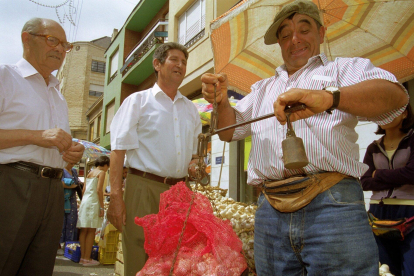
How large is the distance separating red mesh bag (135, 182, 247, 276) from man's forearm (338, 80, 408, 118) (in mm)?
922

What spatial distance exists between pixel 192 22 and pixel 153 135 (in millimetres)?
9824

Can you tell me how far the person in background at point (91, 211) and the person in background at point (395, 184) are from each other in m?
5.01

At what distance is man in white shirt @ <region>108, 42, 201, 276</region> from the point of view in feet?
8.07

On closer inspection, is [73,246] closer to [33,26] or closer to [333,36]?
[33,26]

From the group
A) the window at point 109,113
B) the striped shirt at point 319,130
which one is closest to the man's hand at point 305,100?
the striped shirt at point 319,130

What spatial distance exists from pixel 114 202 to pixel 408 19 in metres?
3.16

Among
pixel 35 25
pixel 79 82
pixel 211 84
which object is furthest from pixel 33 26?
pixel 79 82

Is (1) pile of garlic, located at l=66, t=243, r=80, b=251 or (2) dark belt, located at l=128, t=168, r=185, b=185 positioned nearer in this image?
(2) dark belt, located at l=128, t=168, r=185, b=185

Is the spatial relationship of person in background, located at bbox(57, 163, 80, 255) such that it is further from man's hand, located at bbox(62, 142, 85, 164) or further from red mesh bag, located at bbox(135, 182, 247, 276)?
red mesh bag, located at bbox(135, 182, 247, 276)

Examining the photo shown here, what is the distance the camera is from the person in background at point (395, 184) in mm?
2652

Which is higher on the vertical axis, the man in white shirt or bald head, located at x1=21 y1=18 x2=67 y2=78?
bald head, located at x1=21 y1=18 x2=67 y2=78

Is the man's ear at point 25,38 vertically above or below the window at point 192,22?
below

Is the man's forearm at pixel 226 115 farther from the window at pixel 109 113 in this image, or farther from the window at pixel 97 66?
the window at pixel 97 66

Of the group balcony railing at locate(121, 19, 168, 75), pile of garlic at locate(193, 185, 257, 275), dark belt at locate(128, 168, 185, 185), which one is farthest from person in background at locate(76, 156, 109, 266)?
balcony railing at locate(121, 19, 168, 75)
